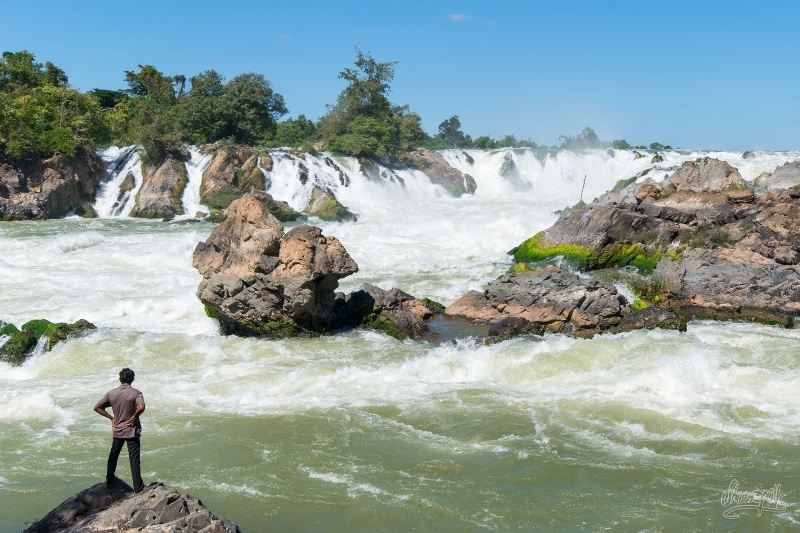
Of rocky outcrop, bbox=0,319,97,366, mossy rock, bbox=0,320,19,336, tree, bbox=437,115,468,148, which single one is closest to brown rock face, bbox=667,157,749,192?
rocky outcrop, bbox=0,319,97,366

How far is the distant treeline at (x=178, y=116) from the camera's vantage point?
37281 millimetres

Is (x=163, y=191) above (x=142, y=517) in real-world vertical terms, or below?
above

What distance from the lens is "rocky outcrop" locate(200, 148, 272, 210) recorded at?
3678cm

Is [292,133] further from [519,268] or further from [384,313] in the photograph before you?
[384,313]

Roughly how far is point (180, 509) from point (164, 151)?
35.4m

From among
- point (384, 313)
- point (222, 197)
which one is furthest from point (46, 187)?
point (384, 313)

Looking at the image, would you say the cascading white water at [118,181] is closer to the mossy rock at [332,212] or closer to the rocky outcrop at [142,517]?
the mossy rock at [332,212]

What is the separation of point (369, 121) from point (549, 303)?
1281 inches

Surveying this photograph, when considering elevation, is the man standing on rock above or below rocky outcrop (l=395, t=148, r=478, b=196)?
below

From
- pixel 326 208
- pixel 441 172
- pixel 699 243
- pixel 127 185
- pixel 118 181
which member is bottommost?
pixel 699 243

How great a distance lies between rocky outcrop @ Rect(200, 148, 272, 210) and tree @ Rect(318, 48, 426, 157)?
717cm

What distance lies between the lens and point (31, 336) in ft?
47.3

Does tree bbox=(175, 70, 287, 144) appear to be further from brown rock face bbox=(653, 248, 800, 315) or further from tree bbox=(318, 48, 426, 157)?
brown rock face bbox=(653, 248, 800, 315)

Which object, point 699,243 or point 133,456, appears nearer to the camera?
point 133,456
